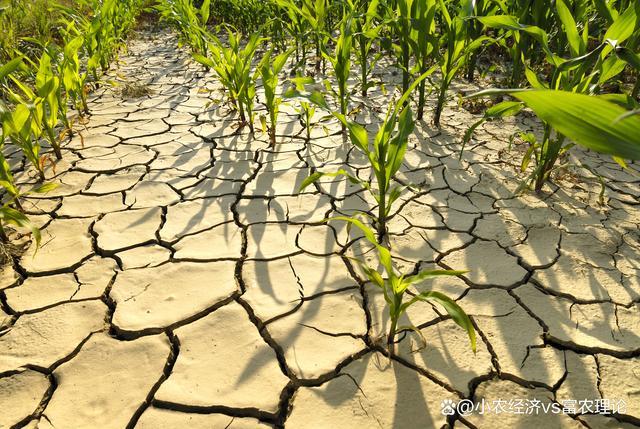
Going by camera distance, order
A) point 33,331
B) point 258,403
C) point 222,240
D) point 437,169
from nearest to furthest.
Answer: point 258,403 < point 33,331 < point 222,240 < point 437,169

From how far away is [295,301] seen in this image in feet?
4.51

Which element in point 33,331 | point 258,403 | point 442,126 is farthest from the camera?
point 442,126

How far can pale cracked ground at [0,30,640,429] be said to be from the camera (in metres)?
1.07

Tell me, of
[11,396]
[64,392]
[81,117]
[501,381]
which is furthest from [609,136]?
[81,117]

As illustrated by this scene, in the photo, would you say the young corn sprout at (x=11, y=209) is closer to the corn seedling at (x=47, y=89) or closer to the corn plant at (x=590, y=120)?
the corn seedling at (x=47, y=89)

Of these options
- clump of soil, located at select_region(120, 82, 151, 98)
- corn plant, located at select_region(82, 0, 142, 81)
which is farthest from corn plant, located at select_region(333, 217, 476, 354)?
clump of soil, located at select_region(120, 82, 151, 98)

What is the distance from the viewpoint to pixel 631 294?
1362mm

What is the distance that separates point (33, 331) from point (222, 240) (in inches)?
27.6

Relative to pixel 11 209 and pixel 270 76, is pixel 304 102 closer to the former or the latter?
pixel 270 76

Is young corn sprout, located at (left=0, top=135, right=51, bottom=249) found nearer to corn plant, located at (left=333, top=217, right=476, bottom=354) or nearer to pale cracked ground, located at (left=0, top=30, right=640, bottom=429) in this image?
pale cracked ground, located at (left=0, top=30, right=640, bottom=429)

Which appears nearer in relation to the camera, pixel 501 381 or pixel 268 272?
pixel 501 381

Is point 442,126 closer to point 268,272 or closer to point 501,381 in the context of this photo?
point 268,272

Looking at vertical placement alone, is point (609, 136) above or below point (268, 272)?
above

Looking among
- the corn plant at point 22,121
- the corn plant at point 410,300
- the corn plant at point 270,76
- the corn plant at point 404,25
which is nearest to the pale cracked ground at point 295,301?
the corn plant at point 410,300
